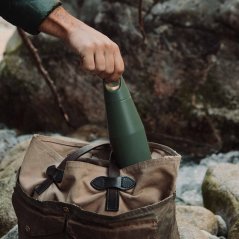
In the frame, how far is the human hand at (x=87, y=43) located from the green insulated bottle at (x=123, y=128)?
168 millimetres

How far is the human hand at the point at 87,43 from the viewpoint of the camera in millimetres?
1722

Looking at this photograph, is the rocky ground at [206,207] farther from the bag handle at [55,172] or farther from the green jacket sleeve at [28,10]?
the green jacket sleeve at [28,10]

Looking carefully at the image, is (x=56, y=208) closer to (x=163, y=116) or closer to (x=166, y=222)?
(x=166, y=222)

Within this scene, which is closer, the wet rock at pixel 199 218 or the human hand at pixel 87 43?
the human hand at pixel 87 43

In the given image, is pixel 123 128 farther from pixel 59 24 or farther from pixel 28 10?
pixel 28 10

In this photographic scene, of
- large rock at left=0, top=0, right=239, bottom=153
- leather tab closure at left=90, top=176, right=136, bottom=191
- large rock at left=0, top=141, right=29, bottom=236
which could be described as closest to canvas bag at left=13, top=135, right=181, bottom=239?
leather tab closure at left=90, top=176, right=136, bottom=191

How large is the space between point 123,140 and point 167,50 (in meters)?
3.20

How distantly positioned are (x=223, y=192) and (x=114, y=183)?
1.85 metres

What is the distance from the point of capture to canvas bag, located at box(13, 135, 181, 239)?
1866mm

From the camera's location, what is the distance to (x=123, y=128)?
198 cm

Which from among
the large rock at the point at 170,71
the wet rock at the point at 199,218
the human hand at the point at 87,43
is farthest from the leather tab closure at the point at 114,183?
the large rock at the point at 170,71

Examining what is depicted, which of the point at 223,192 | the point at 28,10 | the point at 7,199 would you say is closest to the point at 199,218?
the point at 223,192

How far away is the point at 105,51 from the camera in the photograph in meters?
1.74

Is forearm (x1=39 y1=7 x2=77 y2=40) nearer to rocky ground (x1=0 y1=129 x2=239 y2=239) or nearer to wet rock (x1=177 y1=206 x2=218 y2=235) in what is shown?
rocky ground (x1=0 y1=129 x2=239 y2=239)
